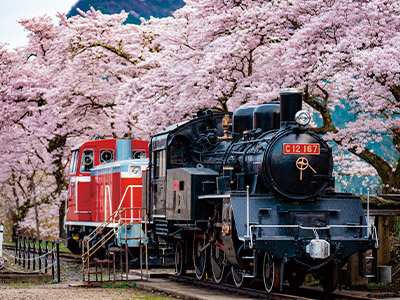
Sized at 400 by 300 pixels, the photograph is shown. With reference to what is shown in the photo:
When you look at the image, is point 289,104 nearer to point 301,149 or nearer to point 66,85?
point 301,149

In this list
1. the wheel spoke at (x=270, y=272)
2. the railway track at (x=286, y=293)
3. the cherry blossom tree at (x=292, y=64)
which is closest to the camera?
the railway track at (x=286, y=293)

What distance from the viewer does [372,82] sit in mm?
16266

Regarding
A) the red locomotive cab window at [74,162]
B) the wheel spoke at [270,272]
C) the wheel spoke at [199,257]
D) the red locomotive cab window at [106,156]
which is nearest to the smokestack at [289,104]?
the wheel spoke at [270,272]

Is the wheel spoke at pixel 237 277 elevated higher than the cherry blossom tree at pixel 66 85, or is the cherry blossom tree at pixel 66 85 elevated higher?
the cherry blossom tree at pixel 66 85

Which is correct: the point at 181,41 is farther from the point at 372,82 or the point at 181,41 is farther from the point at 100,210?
the point at 372,82

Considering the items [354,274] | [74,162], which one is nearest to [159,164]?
[354,274]

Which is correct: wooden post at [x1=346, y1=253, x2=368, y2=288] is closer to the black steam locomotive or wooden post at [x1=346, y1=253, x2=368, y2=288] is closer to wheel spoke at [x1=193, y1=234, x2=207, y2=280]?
the black steam locomotive

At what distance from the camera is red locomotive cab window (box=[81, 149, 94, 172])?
21875 millimetres

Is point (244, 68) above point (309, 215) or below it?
above

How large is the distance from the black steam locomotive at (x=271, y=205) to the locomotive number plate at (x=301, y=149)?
18mm

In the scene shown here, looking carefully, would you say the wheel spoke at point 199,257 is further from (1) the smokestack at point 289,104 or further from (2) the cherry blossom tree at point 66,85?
(2) the cherry blossom tree at point 66,85

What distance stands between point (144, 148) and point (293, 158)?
33.1 ft

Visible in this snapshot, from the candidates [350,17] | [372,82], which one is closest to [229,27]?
[350,17]

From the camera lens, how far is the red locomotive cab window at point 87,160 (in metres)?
21.9
